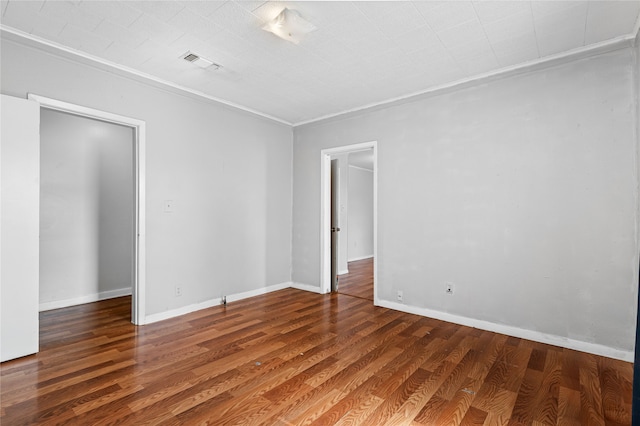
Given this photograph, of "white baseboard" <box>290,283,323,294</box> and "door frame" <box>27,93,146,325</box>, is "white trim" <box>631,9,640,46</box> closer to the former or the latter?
"white baseboard" <box>290,283,323,294</box>

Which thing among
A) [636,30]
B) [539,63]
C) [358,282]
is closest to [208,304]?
[358,282]

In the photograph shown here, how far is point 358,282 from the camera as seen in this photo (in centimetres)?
591

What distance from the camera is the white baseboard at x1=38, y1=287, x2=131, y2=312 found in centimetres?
411

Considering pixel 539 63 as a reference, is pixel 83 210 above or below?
below

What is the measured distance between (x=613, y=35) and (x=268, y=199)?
165 inches

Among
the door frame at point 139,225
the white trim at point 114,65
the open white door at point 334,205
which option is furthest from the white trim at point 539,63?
the door frame at point 139,225

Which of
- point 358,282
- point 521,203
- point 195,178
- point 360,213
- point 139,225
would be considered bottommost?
point 358,282

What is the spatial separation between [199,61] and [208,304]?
113 inches

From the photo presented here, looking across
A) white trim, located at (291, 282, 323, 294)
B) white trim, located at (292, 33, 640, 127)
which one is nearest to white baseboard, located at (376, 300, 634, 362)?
white trim, located at (291, 282, 323, 294)

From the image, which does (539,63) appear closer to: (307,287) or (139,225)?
(307,287)

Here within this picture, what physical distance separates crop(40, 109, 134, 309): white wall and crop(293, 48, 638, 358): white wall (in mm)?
3432

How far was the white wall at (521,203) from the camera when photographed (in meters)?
2.80

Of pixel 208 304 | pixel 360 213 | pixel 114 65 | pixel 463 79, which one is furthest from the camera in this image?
pixel 360 213

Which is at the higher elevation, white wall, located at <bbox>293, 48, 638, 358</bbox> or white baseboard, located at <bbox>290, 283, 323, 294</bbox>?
white wall, located at <bbox>293, 48, 638, 358</bbox>
